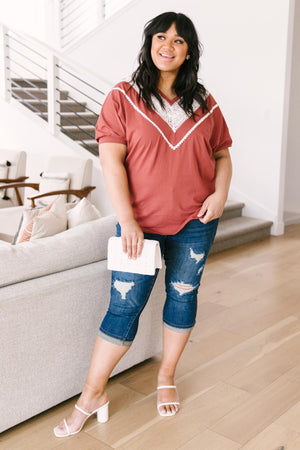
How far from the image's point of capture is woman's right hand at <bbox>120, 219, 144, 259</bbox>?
1836mm

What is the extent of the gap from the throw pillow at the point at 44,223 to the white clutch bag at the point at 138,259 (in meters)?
0.64

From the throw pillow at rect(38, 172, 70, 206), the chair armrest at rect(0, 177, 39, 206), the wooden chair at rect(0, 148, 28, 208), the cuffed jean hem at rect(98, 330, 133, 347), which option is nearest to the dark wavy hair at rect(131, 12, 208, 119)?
the cuffed jean hem at rect(98, 330, 133, 347)

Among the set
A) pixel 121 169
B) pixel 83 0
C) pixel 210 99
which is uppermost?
pixel 83 0

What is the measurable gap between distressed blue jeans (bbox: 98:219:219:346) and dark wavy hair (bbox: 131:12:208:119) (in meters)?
0.44

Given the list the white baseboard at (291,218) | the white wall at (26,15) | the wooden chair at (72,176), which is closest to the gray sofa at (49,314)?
the wooden chair at (72,176)

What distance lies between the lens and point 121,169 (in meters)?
1.85

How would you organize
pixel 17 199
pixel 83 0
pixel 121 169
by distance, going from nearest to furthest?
pixel 121 169 < pixel 17 199 < pixel 83 0

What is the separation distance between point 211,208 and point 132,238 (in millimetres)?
311

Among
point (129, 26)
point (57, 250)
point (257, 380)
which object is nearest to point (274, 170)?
point (129, 26)

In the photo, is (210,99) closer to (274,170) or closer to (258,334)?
(258,334)

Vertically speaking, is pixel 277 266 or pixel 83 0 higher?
pixel 83 0

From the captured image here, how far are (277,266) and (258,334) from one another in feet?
4.96

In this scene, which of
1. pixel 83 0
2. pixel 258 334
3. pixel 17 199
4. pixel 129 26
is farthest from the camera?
pixel 83 0

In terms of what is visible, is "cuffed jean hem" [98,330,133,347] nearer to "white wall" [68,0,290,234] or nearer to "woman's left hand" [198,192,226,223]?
"woman's left hand" [198,192,226,223]
